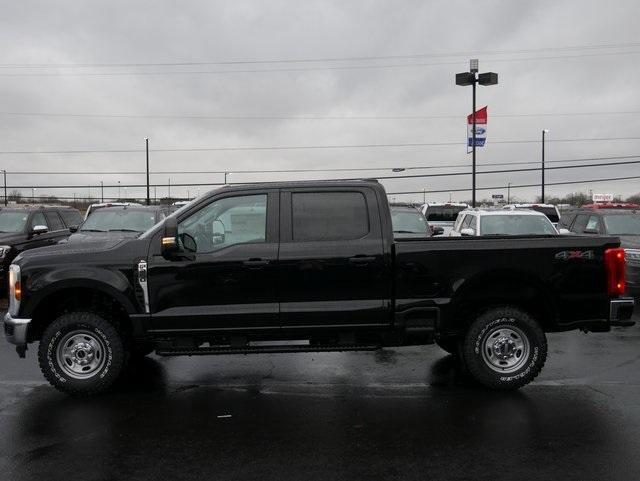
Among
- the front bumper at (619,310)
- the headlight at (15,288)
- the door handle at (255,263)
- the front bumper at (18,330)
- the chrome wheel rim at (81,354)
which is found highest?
the door handle at (255,263)

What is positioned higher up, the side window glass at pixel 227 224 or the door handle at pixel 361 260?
the side window glass at pixel 227 224

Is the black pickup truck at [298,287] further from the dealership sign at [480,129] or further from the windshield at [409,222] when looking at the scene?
the dealership sign at [480,129]

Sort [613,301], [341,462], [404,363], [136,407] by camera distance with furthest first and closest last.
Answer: [404,363]
[613,301]
[136,407]
[341,462]

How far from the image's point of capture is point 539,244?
5863 millimetres

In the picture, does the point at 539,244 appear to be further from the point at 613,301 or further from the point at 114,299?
the point at 114,299

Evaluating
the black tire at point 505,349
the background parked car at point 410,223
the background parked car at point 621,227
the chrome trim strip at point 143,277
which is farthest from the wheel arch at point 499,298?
the background parked car at point 410,223

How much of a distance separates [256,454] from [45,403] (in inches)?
95.4

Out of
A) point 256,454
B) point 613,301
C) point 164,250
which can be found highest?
point 164,250

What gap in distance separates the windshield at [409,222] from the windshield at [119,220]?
510 centimetres

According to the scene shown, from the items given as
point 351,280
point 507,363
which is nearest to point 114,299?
point 351,280

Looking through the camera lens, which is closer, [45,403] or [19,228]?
[45,403]

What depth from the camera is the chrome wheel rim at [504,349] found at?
233 inches

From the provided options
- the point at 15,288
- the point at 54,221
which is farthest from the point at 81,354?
the point at 54,221

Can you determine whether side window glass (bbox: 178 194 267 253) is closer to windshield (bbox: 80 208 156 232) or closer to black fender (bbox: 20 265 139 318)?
black fender (bbox: 20 265 139 318)
